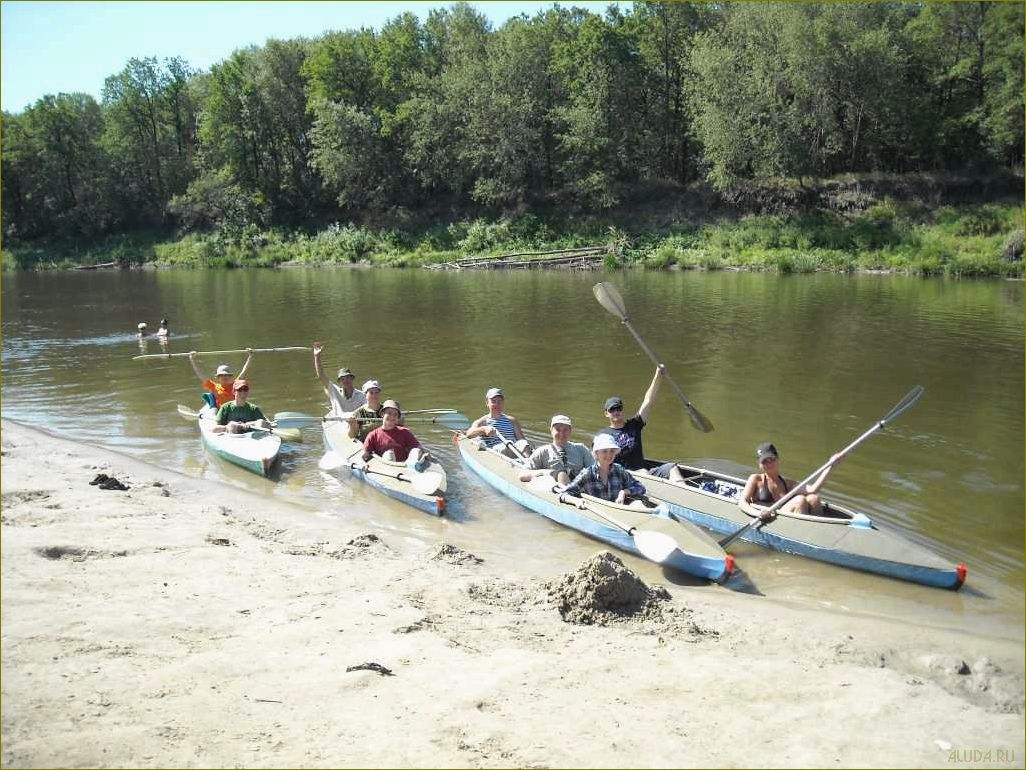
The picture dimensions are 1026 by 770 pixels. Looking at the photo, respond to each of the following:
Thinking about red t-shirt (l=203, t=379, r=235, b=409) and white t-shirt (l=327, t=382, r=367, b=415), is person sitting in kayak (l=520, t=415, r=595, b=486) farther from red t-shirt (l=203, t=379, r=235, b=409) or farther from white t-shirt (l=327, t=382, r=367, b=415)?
red t-shirt (l=203, t=379, r=235, b=409)

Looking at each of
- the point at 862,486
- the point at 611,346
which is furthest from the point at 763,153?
the point at 862,486

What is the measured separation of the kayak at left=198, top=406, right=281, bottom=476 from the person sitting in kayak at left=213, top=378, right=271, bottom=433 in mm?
139

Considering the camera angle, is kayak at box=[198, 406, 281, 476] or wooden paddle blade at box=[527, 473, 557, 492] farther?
kayak at box=[198, 406, 281, 476]

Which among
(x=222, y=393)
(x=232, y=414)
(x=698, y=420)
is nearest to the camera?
(x=698, y=420)

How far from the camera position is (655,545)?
8.34 metres

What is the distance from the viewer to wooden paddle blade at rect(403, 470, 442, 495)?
34.1ft

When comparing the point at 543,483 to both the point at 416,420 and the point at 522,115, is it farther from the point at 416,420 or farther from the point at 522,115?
the point at 522,115

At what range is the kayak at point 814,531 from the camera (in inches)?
316

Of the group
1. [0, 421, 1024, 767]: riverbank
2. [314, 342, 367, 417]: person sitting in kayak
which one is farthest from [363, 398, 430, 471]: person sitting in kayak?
[0, 421, 1024, 767]: riverbank

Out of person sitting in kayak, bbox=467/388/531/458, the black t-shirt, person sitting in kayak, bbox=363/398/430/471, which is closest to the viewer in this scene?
the black t-shirt

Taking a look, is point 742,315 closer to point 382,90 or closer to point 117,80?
point 382,90

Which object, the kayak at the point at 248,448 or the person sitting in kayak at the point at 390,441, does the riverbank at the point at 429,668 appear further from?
the kayak at the point at 248,448

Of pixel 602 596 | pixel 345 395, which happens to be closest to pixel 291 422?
pixel 345 395

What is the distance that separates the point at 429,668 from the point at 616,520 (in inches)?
149
